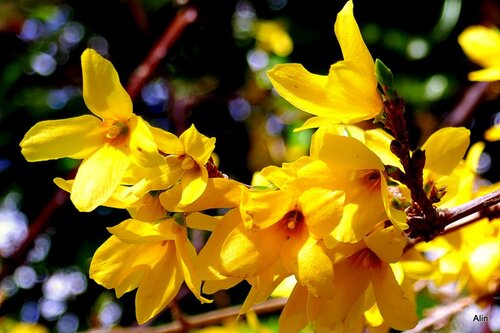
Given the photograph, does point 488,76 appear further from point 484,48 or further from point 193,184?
point 193,184

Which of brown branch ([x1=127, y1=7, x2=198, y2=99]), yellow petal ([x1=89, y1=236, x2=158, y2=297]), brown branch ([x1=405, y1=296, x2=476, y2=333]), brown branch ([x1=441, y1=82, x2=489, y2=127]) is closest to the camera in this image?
yellow petal ([x1=89, y1=236, x2=158, y2=297])

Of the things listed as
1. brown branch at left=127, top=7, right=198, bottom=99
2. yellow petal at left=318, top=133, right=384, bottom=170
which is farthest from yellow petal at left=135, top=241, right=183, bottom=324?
brown branch at left=127, top=7, right=198, bottom=99

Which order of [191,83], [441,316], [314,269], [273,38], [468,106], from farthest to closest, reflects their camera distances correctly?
[191,83]
[273,38]
[468,106]
[441,316]
[314,269]

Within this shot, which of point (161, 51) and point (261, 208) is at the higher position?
point (261, 208)

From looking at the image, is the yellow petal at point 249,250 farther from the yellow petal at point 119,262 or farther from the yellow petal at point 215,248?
the yellow petal at point 119,262

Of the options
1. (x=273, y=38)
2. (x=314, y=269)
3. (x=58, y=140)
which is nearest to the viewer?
(x=314, y=269)

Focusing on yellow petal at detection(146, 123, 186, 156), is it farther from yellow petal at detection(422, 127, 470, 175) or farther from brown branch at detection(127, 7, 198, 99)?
brown branch at detection(127, 7, 198, 99)

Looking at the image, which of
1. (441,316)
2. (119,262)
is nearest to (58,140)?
(119,262)
